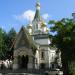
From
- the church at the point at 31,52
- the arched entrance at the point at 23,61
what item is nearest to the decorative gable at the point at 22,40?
the church at the point at 31,52

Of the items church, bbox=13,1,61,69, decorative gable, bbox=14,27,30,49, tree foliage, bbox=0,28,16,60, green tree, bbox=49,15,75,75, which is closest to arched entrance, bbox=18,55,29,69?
church, bbox=13,1,61,69

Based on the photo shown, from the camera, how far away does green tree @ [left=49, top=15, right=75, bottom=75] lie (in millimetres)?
44125

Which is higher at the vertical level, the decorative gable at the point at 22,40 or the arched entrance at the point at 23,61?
the decorative gable at the point at 22,40

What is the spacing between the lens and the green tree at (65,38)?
44125 mm

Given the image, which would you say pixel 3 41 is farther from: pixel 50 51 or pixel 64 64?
pixel 64 64

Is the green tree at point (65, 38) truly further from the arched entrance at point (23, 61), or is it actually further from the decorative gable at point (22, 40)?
the arched entrance at point (23, 61)

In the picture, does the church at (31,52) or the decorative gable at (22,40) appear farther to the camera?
the decorative gable at (22,40)

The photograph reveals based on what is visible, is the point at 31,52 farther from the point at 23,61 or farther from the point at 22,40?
the point at 23,61

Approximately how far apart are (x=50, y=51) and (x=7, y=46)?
1205 cm

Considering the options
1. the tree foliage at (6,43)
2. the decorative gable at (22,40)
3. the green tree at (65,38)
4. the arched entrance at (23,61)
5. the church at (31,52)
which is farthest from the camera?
the tree foliage at (6,43)

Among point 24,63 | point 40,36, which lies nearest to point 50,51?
point 40,36

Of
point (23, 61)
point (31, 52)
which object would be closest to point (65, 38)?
point (31, 52)

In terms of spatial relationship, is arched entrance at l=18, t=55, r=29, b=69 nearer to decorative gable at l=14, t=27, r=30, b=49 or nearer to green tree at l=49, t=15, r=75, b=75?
decorative gable at l=14, t=27, r=30, b=49

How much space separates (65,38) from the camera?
4391cm
